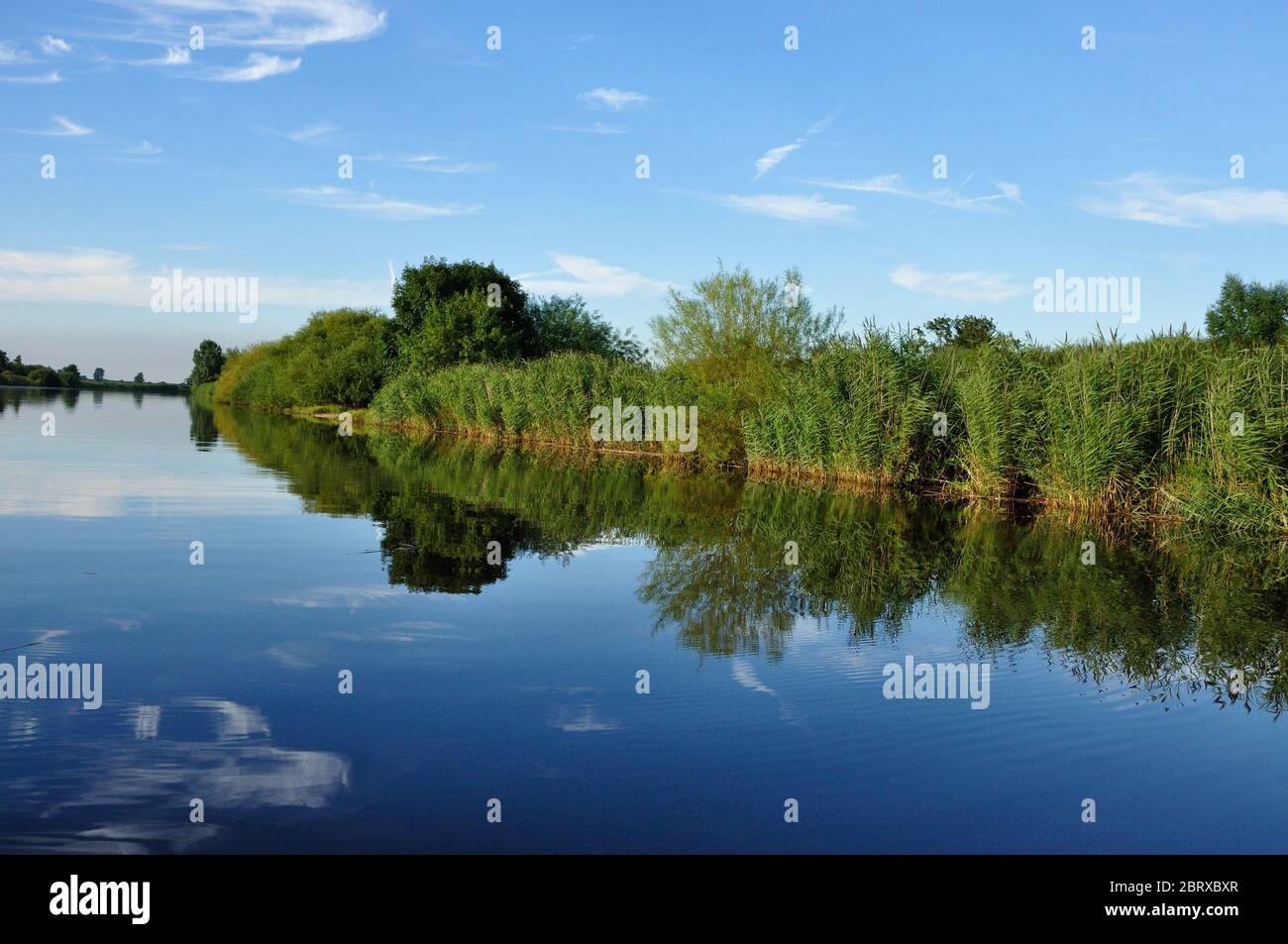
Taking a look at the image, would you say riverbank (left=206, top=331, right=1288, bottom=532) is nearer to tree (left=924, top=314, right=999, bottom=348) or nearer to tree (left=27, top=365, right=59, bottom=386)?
tree (left=924, top=314, right=999, bottom=348)

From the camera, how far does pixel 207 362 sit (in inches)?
5817

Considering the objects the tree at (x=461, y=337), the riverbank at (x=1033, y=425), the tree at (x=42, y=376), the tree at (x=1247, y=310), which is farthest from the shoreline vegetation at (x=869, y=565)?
the tree at (x=42, y=376)

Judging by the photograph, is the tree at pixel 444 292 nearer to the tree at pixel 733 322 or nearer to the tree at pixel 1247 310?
the tree at pixel 733 322

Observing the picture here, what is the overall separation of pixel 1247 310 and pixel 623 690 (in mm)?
89856

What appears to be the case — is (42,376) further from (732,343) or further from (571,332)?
(732,343)

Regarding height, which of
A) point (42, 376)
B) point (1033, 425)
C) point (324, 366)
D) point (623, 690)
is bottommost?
point (623, 690)

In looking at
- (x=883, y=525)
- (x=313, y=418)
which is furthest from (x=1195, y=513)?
(x=313, y=418)

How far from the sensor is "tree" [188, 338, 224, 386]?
146625 millimetres

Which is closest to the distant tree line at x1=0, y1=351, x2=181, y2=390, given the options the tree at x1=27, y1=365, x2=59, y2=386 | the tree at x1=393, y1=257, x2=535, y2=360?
the tree at x1=27, y1=365, x2=59, y2=386

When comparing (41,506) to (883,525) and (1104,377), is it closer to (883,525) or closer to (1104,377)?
(883,525)

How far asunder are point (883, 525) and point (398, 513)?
7.94 meters

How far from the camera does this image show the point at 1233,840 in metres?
4.97

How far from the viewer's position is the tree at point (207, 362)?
147m

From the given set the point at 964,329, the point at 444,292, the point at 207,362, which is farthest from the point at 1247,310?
the point at 207,362
